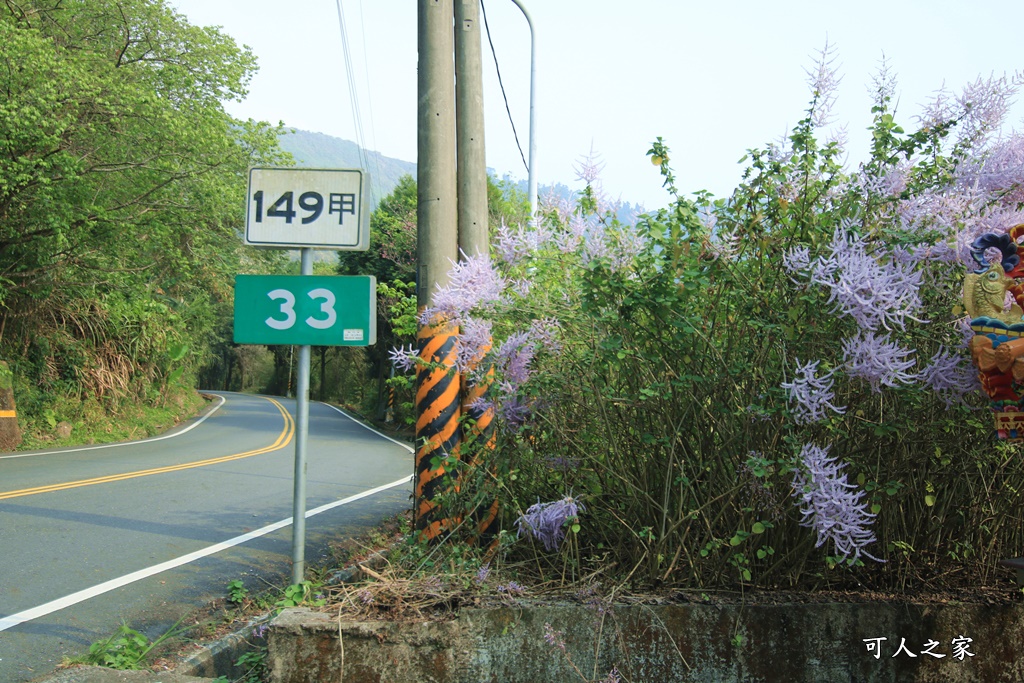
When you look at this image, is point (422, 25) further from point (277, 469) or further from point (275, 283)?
point (277, 469)

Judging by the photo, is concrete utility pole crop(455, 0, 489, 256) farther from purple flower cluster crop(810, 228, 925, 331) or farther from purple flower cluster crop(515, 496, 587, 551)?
purple flower cluster crop(810, 228, 925, 331)

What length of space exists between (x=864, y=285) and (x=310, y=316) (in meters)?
3.14

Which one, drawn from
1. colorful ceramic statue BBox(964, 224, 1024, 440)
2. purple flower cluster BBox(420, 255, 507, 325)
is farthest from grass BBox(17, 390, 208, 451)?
colorful ceramic statue BBox(964, 224, 1024, 440)

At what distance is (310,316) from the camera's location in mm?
5383

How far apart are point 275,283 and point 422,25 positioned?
220 cm

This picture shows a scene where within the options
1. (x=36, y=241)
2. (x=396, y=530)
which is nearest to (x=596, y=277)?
(x=396, y=530)

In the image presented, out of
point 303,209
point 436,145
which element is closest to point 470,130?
point 436,145

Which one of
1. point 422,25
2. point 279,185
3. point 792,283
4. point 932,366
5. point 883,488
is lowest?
point 883,488

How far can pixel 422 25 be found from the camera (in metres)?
6.30

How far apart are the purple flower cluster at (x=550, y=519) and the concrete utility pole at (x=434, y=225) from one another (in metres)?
1.30

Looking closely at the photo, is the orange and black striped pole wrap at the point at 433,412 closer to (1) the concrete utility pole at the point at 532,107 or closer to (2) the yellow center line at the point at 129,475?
(2) the yellow center line at the point at 129,475

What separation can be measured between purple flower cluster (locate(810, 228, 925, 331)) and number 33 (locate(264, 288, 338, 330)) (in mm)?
2799

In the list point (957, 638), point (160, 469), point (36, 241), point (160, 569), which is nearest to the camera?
point (957, 638)

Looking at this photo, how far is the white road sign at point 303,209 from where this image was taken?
5.55 metres
